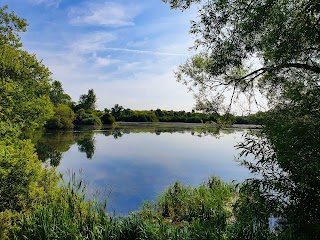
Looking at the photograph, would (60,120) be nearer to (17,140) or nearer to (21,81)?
(21,81)

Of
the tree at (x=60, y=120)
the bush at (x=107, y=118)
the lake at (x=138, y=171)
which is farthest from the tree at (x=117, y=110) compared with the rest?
the lake at (x=138, y=171)

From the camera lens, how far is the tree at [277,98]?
3795 millimetres

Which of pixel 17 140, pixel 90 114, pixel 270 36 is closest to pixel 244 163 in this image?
pixel 270 36

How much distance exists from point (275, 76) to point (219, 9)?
11.0 ft

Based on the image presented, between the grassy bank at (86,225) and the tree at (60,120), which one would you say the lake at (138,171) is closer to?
the grassy bank at (86,225)

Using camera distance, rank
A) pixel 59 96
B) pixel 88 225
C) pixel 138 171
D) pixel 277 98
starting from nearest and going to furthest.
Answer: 1. pixel 88 225
2. pixel 277 98
3. pixel 138 171
4. pixel 59 96

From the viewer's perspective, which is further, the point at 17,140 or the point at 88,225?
the point at 17,140

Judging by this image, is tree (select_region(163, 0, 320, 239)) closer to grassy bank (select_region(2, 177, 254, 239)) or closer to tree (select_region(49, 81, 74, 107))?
grassy bank (select_region(2, 177, 254, 239))

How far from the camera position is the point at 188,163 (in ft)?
80.4

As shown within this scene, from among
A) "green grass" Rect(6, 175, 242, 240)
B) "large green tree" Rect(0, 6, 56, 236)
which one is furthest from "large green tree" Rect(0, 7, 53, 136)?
"green grass" Rect(6, 175, 242, 240)

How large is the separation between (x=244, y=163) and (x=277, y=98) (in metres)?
5.50

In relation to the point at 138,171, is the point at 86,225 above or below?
above

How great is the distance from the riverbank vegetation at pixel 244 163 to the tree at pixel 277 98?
0.06ft

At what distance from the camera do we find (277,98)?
9562 millimetres
